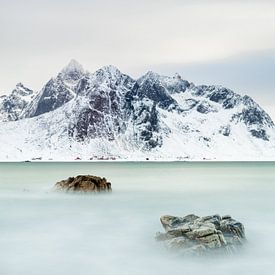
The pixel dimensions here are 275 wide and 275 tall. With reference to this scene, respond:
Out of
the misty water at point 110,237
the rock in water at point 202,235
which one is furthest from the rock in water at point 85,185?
the rock in water at point 202,235

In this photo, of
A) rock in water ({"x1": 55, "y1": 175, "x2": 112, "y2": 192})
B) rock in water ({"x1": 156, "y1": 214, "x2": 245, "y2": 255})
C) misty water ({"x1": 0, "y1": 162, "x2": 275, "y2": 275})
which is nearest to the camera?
misty water ({"x1": 0, "y1": 162, "x2": 275, "y2": 275})

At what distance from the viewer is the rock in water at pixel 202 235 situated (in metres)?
24.2

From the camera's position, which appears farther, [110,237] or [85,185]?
[85,185]

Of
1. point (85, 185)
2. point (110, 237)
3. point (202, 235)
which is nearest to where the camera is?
point (202, 235)

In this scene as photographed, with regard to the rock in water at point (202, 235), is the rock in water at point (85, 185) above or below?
above

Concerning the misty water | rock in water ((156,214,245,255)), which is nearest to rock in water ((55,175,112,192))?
the misty water

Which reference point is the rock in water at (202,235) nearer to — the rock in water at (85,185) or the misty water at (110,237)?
the misty water at (110,237)

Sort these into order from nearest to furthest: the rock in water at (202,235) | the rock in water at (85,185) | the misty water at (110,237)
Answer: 1. the misty water at (110,237)
2. the rock in water at (202,235)
3. the rock in water at (85,185)

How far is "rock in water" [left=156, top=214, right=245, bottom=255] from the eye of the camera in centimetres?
2419

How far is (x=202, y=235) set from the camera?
81.2 ft

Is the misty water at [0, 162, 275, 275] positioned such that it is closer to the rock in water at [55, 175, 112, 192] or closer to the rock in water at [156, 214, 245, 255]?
the rock in water at [156, 214, 245, 255]

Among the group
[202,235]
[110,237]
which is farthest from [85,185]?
[202,235]

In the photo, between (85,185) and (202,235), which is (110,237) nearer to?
(202,235)

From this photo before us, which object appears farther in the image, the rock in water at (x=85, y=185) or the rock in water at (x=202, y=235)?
the rock in water at (x=85, y=185)
